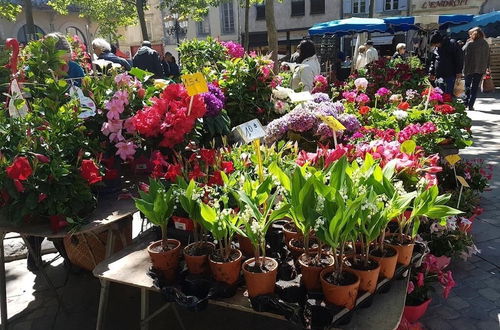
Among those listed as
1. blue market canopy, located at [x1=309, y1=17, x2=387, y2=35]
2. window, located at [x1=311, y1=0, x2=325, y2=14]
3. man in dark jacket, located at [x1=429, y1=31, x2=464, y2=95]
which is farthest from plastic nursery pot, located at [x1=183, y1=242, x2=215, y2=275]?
window, located at [x1=311, y1=0, x2=325, y2=14]

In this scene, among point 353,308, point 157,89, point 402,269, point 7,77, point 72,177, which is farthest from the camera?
point 7,77

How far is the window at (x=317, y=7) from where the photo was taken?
2442 cm

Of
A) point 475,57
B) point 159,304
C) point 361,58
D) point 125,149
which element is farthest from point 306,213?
point 361,58

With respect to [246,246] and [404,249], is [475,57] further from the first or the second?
[246,246]

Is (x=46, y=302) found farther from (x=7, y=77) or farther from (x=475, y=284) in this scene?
(x=475, y=284)

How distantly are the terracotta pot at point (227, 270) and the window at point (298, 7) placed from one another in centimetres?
2546

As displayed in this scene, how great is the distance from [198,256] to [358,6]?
24535 mm

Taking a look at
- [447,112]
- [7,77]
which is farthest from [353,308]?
[7,77]

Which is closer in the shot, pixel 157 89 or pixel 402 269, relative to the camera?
pixel 402 269

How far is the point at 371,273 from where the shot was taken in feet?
4.97

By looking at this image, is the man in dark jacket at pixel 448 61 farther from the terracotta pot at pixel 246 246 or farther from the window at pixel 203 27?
the window at pixel 203 27

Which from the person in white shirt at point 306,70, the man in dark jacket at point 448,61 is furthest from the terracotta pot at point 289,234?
the man in dark jacket at point 448,61

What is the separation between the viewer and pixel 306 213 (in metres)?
1.50

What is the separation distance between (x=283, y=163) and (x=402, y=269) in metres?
0.80
